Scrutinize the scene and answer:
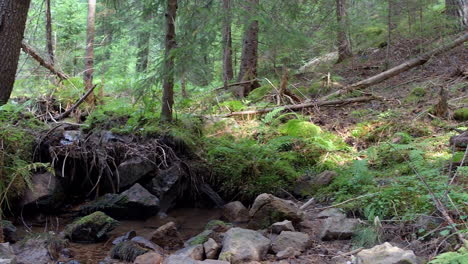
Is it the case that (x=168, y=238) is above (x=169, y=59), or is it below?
below

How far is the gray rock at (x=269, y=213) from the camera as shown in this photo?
5.38 m

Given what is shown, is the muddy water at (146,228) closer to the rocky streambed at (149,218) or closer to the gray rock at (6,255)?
the rocky streambed at (149,218)

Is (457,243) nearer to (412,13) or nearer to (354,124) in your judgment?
(354,124)

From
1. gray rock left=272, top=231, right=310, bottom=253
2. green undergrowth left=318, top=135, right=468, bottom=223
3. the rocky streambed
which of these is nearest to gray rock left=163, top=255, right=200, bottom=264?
the rocky streambed

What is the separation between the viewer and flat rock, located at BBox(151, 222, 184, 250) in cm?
522

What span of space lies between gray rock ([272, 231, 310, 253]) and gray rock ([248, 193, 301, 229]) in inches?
23.8

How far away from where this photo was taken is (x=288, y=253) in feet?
14.6

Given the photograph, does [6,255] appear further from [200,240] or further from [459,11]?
[459,11]

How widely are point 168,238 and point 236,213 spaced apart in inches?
52.2

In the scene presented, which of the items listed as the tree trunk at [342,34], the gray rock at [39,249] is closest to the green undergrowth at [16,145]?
the gray rock at [39,249]

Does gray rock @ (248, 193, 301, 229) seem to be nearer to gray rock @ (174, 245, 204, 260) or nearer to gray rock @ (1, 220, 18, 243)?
gray rock @ (174, 245, 204, 260)

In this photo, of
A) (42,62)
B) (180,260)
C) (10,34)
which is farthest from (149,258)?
(42,62)

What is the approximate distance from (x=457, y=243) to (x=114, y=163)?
5.13m

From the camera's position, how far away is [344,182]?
6266 mm
